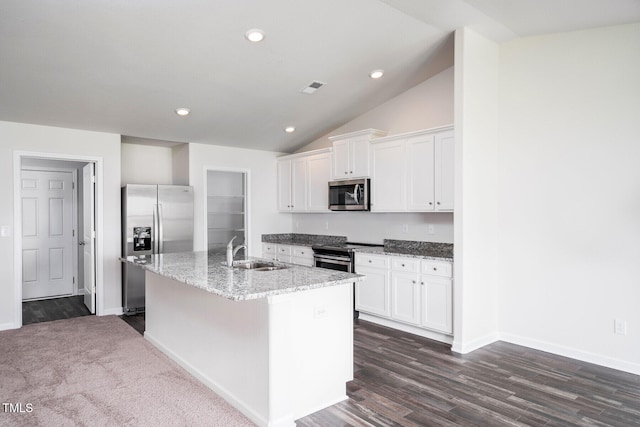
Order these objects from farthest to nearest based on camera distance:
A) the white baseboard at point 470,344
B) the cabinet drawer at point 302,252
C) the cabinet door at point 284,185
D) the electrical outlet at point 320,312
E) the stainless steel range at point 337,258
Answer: the cabinet door at point 284,185 → the cabinet drawer at point 302,252 → the stainless steel range at point 337,258 → the white baseboard at point 470,344 → the electrical outlet at point 320,312

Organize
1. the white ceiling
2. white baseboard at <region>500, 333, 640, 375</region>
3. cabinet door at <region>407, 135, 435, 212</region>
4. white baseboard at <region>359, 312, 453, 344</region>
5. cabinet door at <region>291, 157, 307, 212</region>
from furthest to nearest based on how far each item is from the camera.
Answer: cabinet door at <region>291, 157, 307, 212</region> → cabinet door at <region>407, 135, 435, 212</region> → white baseboard at <region>359, 312, 453, 344</region> → white baseboard at <region>500, 333, 640, 375</region> → the white ceiling

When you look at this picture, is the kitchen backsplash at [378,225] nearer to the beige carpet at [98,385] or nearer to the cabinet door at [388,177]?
the cabinet door at [388,177]

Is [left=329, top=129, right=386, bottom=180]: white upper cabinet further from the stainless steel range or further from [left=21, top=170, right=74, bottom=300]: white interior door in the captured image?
[left=21, top=170, right=74, bottom=300]: white interior door

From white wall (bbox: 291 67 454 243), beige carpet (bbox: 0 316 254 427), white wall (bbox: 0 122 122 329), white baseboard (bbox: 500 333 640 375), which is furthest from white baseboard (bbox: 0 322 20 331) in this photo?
white baseboard (bbox: 500 333 640 375)

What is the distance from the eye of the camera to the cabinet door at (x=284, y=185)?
21.3ft

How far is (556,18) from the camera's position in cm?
336

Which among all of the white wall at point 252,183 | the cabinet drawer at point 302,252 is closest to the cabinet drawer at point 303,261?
the cabinet drawer at point 302,252

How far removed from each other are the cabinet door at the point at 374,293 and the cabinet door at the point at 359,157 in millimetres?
1212

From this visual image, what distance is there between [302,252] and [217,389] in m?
3.00

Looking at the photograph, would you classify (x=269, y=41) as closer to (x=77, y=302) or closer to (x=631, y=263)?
(x=631, y=263)

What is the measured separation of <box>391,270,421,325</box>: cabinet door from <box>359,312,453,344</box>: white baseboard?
0.39 feet

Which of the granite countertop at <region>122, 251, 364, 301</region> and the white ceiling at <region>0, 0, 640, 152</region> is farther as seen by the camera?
the white ceiling at <region>0, 0, 640, 152</region>

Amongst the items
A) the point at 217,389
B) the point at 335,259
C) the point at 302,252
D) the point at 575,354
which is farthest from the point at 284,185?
the point at 575,354

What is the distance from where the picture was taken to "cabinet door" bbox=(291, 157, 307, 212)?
618cm
